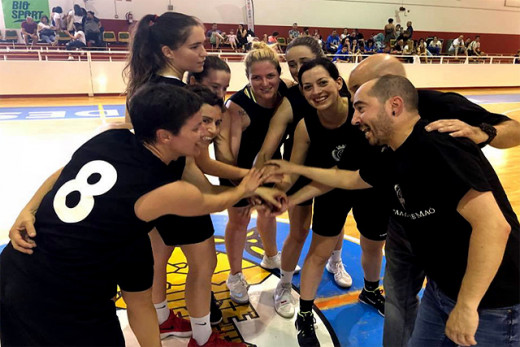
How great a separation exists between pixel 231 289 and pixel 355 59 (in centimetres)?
1412

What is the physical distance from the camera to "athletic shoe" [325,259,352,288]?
3.30 meters

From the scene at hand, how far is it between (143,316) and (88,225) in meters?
0.69

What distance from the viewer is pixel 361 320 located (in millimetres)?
2896

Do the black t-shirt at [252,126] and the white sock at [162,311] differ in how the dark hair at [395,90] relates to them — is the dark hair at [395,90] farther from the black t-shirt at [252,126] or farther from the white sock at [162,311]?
the white sock at [162,311]

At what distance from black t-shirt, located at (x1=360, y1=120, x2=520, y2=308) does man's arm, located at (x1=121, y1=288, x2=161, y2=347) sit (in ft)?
4.32

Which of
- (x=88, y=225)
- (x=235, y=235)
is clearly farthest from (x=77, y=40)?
(x=88, y=225)

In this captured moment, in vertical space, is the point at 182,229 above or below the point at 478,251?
below

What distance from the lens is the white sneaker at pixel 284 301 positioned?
9.57 feet

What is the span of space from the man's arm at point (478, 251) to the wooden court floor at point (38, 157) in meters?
2.68

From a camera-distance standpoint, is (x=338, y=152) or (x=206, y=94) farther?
(x=338, y=152)

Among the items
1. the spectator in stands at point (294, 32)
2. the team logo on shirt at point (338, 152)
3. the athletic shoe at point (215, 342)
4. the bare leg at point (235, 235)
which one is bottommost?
the athletic shoe at point (215, 342)

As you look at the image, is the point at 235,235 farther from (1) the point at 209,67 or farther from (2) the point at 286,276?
(1) the point at 209,67

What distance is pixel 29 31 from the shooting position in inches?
570

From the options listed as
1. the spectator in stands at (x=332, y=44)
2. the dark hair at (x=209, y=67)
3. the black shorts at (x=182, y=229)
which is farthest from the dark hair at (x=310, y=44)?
the spectator in stands at (x=332, y=44)
